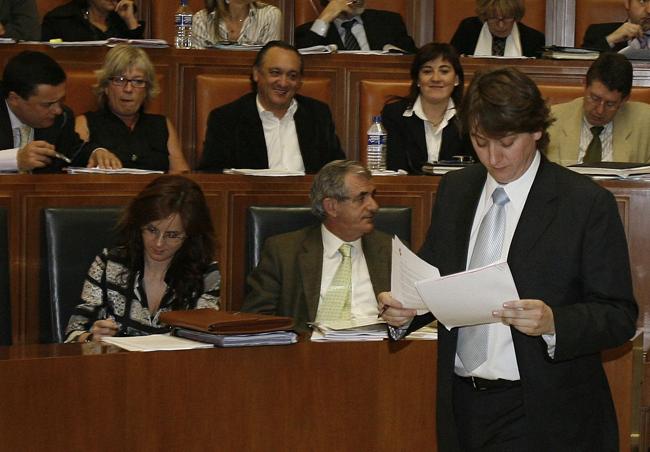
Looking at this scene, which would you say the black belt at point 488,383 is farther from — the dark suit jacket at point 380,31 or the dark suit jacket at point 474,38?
the dark suit jacket at point 474,38

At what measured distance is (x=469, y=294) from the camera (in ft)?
6.49

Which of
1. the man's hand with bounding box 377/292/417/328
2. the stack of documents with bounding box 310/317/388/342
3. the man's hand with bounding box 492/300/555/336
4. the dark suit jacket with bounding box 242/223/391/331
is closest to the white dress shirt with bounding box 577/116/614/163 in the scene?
the dark suit jacket with bounding box 242/223/391/331

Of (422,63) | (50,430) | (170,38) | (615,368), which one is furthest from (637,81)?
(50,430)

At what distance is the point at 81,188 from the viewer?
3578 mm

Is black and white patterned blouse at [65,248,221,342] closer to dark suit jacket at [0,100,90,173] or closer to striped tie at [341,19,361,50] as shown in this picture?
dark suit jacket at [0,100,90,173]

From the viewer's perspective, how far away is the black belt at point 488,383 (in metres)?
2.06

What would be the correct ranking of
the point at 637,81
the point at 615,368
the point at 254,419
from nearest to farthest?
the point at 254,419 < the point at 615,368 < the point at 637,81

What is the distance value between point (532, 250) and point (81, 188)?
6.38 ft

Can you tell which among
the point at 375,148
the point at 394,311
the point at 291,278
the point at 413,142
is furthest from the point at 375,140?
the point at 394,311

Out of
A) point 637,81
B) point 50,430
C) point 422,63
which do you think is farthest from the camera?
point 637,81

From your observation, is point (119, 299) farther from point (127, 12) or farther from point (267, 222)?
point (127, 12)

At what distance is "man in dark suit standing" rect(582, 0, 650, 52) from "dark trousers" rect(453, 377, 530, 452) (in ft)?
11.8

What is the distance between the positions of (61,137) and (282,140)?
95 centimetres

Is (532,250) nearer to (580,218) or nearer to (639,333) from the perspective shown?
(580,218)
